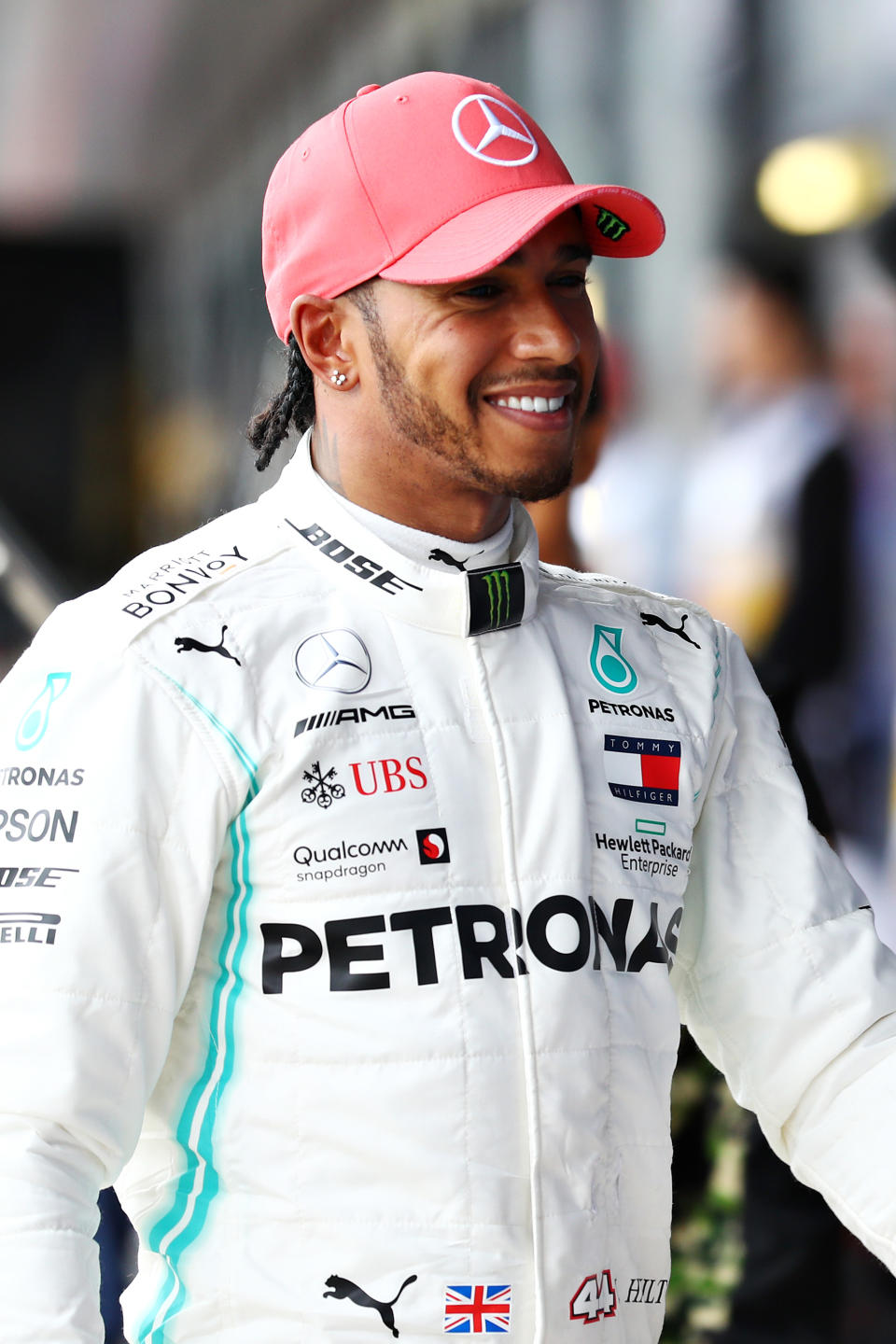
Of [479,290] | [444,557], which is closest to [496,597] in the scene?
[444,557]

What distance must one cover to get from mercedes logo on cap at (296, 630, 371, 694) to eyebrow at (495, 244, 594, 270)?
0.35 meters

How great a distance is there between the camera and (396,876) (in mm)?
1303

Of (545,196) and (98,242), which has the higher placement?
(98,242)

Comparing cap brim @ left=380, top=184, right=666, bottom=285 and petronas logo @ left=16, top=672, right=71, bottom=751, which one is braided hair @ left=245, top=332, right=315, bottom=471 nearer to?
cap brim @ left=380, top=184, right=666, bottom=285

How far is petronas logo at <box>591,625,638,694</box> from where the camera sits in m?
1.50

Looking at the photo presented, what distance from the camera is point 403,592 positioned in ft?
4.62

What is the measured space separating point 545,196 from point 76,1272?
93 centimetres

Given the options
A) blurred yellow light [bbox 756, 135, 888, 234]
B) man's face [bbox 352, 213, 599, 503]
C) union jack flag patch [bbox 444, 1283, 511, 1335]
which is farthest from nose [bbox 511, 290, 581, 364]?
blurred yellow light [bbox 756, 135, 888, 234]

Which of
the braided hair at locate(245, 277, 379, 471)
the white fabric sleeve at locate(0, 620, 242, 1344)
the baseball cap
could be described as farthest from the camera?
the braided hair at locate(245, 277, 379, 471)

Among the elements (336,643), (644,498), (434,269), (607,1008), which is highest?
(644,498)

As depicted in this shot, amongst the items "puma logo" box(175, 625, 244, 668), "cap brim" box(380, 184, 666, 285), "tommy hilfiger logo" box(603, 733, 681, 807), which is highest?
"cap brim" box(380, 184, 666, 285)

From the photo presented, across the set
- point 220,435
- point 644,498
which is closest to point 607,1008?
point 644,498

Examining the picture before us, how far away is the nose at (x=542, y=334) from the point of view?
54.7 inches

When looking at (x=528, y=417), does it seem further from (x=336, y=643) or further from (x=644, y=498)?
(x=644, y=498)
